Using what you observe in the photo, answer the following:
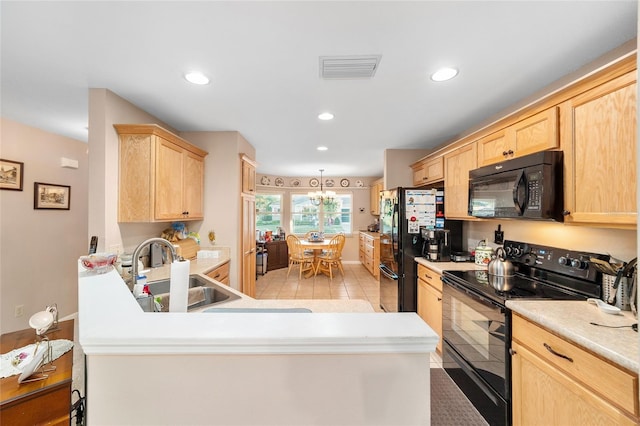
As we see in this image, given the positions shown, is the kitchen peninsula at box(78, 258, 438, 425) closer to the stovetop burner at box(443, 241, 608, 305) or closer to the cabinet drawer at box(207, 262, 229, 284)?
the stovetop burner at box(443, 241, 608, 305)

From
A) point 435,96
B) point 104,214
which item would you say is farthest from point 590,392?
point 104,214

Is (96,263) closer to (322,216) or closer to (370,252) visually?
(370,252)

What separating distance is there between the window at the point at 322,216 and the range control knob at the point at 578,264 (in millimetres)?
5407

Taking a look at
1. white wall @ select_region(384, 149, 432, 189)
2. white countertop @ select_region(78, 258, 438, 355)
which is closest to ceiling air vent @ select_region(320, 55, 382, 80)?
white countertop @ select_region(78, 258, 438, 355)

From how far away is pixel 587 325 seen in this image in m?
1.18

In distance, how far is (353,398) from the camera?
26.4 inches

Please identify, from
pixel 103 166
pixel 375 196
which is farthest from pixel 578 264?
pixel 375 196

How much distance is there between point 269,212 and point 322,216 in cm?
148

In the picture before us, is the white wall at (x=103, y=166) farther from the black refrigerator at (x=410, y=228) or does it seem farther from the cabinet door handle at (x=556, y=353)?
the cabinet door handle at (x=556, y=353)

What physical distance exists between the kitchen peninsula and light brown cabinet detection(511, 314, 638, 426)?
36.9 inches

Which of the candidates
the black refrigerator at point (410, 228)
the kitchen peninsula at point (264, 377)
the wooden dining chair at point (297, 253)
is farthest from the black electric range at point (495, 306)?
the wooden dining chair at point (297, 253)

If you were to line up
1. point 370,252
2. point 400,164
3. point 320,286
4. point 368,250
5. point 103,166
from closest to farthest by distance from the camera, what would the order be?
1. point 103,166
2. point 400,164
3. point 320,286
4. point 370,252
5. point 368,250

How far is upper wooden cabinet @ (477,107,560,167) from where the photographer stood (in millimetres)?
1639

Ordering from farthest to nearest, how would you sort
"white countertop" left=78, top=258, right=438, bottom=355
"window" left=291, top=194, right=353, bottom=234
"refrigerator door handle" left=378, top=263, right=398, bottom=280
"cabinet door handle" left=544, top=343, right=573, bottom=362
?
"window" left=291, top=194, right=353, bottom=234, "refrigerator door handle" left=378, top=263, right=398, bottom=280, "cabinet door handle" left=544, top=343, right=573, bottom=362, "white countertop" left=78, top=258, right=438, bottom=355
